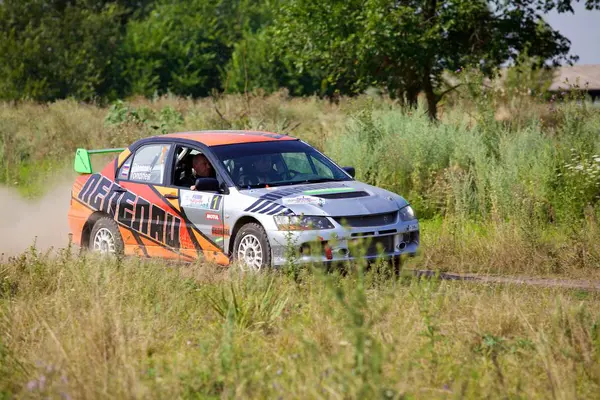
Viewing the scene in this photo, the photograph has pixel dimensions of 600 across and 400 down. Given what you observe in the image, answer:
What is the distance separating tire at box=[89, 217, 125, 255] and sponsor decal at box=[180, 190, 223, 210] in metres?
1.25

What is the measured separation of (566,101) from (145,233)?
6.55 meters

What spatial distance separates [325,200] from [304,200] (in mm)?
211

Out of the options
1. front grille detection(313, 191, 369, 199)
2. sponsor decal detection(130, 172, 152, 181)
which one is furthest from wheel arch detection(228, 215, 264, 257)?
sponsor decal detection(130, 172, 152, 181)

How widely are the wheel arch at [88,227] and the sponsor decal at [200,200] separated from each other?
1534mm

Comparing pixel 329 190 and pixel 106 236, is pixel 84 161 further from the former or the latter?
pixel 329 190

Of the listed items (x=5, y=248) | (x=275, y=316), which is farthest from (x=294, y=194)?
(x=5, y=248)

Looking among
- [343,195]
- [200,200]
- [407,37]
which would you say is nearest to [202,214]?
[200,200]

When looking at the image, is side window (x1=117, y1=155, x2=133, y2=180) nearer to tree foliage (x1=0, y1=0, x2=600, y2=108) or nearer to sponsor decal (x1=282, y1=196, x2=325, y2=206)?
sponsor decal (x1=282, y1=196, x2=325, y2=206)

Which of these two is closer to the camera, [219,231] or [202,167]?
[219,231]

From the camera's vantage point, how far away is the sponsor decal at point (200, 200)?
11.4 m

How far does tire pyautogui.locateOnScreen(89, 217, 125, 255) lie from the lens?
12.7 metres

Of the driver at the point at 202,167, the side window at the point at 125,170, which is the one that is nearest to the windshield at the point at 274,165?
the driver at the point at 202,167

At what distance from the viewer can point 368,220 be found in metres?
10.8

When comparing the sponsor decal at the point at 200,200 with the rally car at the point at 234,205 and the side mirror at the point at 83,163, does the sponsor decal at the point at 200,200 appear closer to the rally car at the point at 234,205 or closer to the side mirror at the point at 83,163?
the rally car at the point at 234,205
